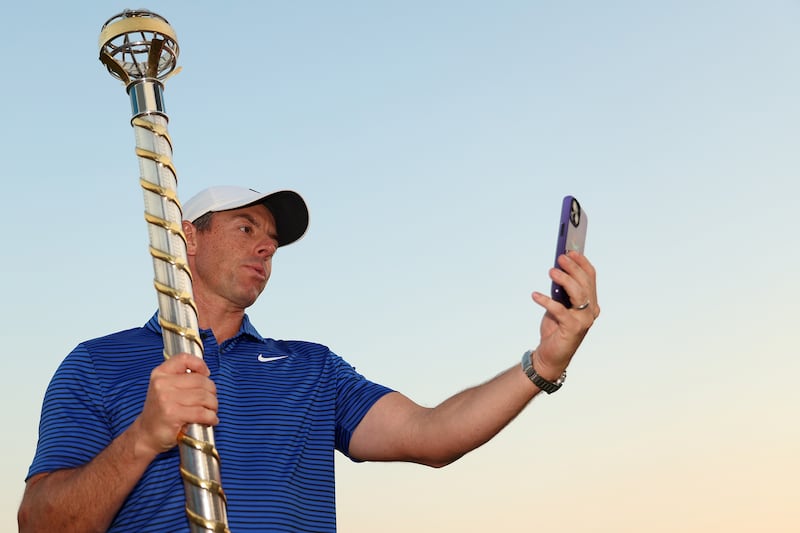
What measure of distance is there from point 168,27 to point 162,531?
2265 mm

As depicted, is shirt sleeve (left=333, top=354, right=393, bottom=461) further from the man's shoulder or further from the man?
the man's shoulder

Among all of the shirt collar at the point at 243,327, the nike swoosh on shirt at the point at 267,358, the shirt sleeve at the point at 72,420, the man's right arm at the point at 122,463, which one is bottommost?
the man's right arm at the point at 122,463

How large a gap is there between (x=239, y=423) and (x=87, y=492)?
0.90 m

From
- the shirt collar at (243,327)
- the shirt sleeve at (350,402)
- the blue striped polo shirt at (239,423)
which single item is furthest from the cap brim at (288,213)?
the shirt sleeve at (350,402)

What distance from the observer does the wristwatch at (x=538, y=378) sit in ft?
13.4

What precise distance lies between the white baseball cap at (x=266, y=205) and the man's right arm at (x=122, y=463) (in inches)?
78.6

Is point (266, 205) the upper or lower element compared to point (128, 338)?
upper

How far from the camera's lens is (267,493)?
442 centimetres

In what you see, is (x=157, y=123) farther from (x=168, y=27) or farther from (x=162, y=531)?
(x=162, y=531)

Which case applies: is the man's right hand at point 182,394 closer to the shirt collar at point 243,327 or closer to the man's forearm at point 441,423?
the man's forearm at point 441,423

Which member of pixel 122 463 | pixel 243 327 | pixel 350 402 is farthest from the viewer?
pixel 243 327

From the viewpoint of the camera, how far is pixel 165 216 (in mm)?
3314

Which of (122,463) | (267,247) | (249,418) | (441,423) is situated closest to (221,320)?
(267,247)

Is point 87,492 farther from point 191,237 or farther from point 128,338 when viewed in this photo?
point 191,237
